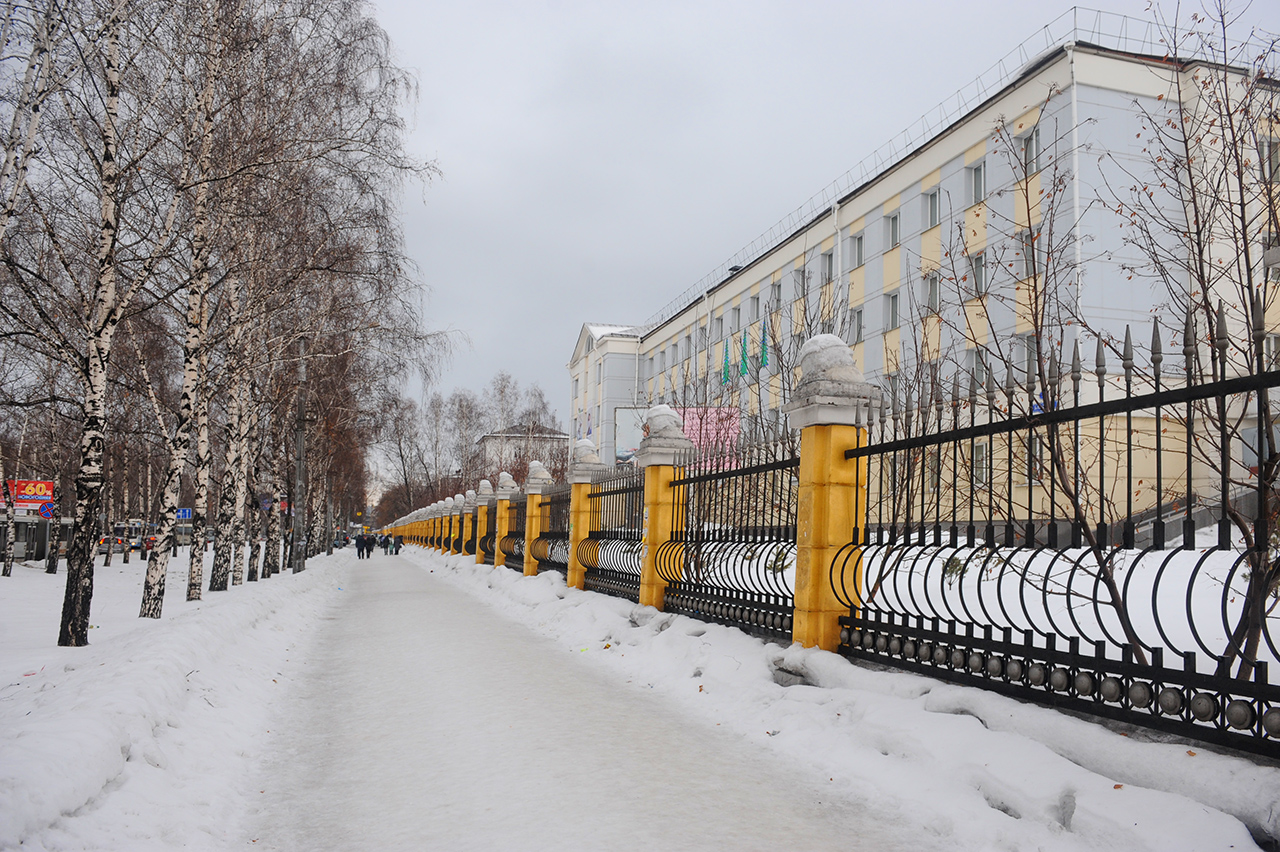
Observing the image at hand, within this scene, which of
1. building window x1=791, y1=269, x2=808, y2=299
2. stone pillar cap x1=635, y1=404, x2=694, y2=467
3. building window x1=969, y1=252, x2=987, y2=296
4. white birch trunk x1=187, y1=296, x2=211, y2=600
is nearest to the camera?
building window x1=969, y1=252, x2=987, y2=296

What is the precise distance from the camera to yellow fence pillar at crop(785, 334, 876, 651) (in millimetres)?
6680

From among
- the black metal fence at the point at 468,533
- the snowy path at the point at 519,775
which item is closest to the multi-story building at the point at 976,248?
the snowy path at the point at 519,775

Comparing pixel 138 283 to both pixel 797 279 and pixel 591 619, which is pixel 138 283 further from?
pixel 797 279

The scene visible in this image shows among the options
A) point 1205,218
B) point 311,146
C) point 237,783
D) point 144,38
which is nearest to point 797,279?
point 311,146

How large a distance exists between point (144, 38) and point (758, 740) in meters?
10.1

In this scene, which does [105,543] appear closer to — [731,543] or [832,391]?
[731,543]

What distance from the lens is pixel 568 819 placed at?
4.17m

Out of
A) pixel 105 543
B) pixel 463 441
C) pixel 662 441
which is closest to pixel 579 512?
Result: pixel 662 441

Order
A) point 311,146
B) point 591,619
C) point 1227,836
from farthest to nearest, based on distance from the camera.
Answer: point 311,146, point 591,619, point 1227,836

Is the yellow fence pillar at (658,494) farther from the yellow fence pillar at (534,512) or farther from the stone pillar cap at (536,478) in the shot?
the stone pillar cap at (536,478)

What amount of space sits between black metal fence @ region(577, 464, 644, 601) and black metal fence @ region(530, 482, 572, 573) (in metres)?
1.29

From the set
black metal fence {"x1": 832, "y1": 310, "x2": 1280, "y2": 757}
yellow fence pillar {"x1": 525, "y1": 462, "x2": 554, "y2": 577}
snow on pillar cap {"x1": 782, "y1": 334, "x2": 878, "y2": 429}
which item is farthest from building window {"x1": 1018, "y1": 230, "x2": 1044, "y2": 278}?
yellow fence pillar {"x1": 525, "y1": 462, "x2": 554, "y2": 577}

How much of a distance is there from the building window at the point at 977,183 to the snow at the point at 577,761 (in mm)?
16980

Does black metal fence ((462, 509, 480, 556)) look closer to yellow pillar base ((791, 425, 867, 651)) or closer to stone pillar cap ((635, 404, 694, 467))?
stone pillar cap ((635, 404, 694, 467))
